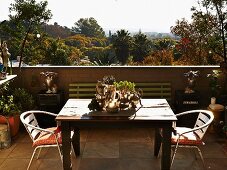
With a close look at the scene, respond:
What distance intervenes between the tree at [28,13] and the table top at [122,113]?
248 centimetres

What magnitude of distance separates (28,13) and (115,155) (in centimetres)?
322

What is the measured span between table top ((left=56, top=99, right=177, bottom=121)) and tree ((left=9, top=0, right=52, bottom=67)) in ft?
8.15

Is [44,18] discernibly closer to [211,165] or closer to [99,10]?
[99,10]

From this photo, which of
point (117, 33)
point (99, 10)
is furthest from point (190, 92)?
point (117, 33)

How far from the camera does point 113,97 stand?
135 inches

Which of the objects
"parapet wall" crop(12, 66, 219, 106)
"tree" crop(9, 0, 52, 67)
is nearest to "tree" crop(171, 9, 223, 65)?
"parapet wall" crop(12, 66, 219, 106)

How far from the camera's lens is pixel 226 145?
4.64m

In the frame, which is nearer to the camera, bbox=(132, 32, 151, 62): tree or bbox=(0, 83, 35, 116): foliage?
bbox=(0, 83, 35, 116): foliage

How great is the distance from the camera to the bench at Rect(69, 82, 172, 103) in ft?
18.4

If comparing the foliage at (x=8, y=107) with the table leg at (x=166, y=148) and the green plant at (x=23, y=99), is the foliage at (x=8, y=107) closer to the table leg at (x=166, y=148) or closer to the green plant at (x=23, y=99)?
the green plant at (x=23, y=99)

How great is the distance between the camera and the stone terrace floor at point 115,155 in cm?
397

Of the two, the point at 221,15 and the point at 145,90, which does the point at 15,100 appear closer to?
the point at 145,90

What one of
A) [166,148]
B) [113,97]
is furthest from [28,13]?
[166,148]

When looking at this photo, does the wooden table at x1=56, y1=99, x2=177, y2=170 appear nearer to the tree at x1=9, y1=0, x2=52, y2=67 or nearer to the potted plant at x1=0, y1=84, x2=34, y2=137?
the potted plant at x1=0, y1=84, x2=34, y2=137
